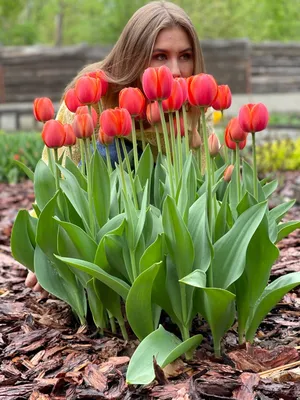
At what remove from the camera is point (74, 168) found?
6.88 ft

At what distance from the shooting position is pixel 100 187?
1.90 metres

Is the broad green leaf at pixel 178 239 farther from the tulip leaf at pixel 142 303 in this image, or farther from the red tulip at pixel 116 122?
the red tulip at pixel 116 122

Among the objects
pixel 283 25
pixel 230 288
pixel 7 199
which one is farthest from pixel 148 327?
pixel 283 25

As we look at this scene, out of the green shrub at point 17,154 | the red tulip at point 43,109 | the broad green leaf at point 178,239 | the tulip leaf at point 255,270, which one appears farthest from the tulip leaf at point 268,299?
the green shrub at point 17,154

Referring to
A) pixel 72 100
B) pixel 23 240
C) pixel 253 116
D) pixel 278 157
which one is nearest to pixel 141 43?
pixel 72 100

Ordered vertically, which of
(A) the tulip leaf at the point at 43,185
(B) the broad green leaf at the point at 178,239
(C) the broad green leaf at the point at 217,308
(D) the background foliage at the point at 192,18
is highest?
(D) the background foliage at the point at 192,18

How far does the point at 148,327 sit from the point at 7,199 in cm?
420

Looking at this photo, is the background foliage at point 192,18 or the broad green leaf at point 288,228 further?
the background foliage at point 192,18

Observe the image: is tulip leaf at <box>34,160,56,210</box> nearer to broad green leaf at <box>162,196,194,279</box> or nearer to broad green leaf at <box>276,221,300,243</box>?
broad green leaf at <box>162,196,194,279</box>

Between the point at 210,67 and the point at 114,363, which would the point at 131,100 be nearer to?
the point at 114,363

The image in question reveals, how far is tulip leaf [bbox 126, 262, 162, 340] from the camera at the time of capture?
163 cm

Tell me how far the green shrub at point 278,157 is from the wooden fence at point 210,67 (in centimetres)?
1204

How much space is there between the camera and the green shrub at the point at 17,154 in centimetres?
727

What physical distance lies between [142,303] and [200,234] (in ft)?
0.77
